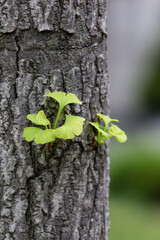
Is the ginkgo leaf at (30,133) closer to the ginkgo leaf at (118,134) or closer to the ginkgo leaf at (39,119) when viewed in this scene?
the ginkgo leaf at (39,119)

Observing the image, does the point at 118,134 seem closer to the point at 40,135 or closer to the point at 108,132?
the point at 108,132

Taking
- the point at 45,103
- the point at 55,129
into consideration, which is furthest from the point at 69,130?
the point at 45,103

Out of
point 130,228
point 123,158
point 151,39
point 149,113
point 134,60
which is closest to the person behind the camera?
point 130,228

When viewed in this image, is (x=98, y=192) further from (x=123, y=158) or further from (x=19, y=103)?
(x=123, y=158)

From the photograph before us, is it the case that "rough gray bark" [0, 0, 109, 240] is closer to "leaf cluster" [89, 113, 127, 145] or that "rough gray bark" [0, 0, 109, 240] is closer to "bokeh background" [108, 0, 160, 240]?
"leaf cluster" [89, 113, 127, 145]

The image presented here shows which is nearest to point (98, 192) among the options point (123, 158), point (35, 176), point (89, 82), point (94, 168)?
point (94, 168)
